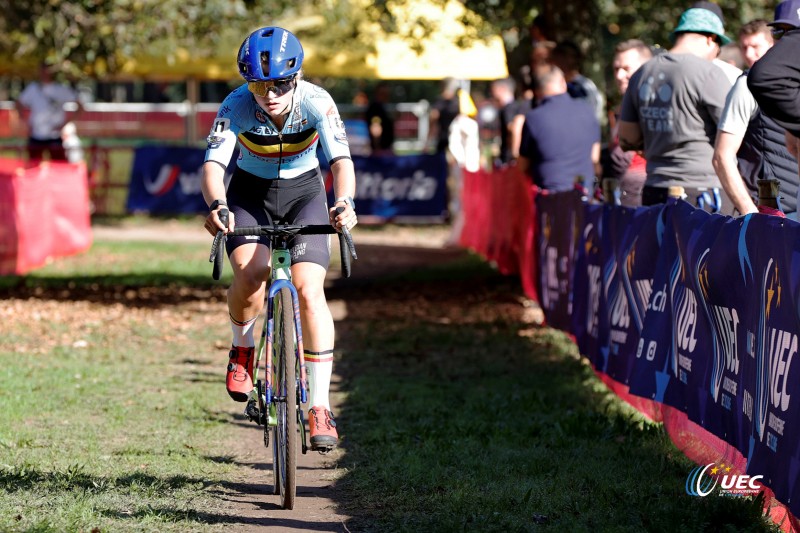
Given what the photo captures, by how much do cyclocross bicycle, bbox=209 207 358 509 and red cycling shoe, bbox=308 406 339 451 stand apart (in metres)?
0.07

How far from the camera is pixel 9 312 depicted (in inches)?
527

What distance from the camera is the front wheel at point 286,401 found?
5.90 meters

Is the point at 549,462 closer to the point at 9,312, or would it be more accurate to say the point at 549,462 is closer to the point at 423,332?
the point at 423,332

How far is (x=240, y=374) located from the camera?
6.87m

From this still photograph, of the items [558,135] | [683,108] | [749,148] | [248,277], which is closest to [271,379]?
[248,277]

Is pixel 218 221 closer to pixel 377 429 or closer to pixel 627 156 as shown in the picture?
pixel 377 429

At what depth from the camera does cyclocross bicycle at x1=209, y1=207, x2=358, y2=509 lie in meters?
5.88

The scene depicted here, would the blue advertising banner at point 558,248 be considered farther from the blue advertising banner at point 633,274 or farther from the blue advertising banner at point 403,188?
the blue advertising banner at point 403,188

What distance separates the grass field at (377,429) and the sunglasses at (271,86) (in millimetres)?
1952

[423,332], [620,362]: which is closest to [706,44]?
[620,362]

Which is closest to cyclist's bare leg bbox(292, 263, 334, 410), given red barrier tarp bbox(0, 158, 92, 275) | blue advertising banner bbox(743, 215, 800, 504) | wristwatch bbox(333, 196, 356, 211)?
wristwatch bbox(333, 196, 356, 211)

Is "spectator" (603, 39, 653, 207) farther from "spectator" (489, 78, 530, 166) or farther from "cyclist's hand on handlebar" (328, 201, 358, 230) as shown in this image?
"cyclist's hand on handlebar" (328, 201, 358, 230)

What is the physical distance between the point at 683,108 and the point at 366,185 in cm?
1727

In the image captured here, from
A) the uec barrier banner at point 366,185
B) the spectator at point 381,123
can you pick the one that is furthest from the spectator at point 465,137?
the spectator at point 381,123
